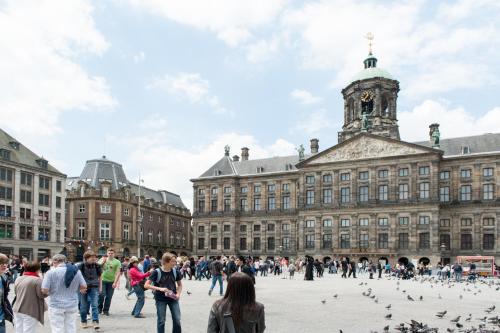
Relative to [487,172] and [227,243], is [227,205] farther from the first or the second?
[487,172]

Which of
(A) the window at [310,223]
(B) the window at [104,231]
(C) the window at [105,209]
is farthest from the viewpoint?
(C) the window at [105,209]

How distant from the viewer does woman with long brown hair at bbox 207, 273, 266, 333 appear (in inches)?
221

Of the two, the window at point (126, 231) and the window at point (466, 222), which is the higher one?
the window at point (466, 222)

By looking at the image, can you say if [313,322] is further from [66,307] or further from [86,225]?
[86,225]

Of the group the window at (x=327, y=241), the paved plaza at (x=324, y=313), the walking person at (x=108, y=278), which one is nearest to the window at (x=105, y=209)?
the window at (x=327, y=241)

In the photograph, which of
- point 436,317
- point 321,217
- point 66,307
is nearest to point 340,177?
point 321,217

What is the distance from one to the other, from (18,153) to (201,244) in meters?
32.2

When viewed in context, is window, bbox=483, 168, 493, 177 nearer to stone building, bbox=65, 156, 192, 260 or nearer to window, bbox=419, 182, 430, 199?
window, bbox=419, 182, 430, 199

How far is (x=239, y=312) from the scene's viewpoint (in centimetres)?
559

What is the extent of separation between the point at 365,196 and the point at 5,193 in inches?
1774

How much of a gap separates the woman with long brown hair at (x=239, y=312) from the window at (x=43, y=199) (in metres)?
69.0

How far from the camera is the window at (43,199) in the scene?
69469 millimetres

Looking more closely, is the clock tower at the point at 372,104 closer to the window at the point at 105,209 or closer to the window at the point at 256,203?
the window at the point at 256,203

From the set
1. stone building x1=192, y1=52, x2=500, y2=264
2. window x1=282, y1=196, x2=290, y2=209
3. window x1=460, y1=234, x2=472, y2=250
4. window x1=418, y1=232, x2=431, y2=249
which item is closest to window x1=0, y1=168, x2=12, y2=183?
stone building x1=192, y1=52, x2=500, y2=264
